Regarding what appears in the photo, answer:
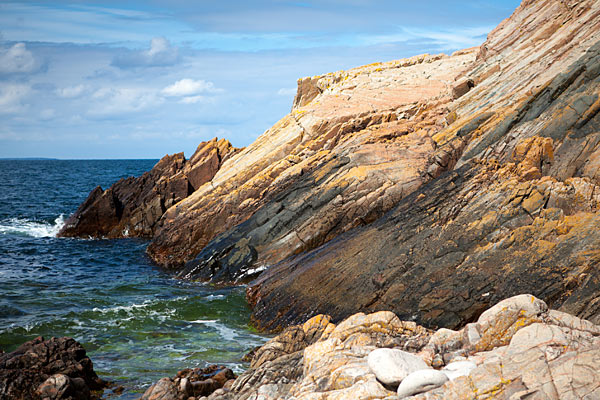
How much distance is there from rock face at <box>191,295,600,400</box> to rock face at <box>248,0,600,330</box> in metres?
4.31

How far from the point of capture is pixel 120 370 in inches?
671

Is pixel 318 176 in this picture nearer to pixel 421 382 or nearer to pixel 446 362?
pixel 446 362

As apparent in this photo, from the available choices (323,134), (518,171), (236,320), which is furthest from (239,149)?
(518,171)

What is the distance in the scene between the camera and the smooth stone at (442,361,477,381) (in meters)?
9.84

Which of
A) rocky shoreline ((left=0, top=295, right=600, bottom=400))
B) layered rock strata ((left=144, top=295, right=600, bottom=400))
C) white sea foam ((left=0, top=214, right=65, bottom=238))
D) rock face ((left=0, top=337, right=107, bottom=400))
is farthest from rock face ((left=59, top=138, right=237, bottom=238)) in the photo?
layered rock strata ((left=144, top=295, right=600, bottom=400))

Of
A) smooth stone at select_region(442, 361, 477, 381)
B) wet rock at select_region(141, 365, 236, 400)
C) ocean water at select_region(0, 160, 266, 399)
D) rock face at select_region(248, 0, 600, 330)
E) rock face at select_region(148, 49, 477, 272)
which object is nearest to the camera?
smooth stone at select_region(442, 361, 477, 381)

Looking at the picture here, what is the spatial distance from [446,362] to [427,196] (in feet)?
36.2

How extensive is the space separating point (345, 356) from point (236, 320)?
1123 centimetres

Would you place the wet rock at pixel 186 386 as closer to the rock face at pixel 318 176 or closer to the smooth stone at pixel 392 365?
the smooth stone at pixel 392 365

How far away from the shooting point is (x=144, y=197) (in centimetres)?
4153

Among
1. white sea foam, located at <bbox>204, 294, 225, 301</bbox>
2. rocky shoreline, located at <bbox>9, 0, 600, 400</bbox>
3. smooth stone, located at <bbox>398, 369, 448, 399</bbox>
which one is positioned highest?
rocky shoreline, located at <bbox>9, 0, 600, 400</bbox>

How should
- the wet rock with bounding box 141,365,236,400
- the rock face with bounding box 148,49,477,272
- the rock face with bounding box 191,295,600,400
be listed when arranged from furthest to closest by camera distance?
the rock face with bounding box 148,49,477,272, the wet rock with bounding box 141,365,236,400, the rock face with bounding box 191,295,600,400

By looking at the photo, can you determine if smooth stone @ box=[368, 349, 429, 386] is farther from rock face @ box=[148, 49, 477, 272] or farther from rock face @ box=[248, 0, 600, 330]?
rock face @ box=[148, 49, 477, 272]

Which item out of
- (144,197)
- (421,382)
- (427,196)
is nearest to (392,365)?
(421,382)
